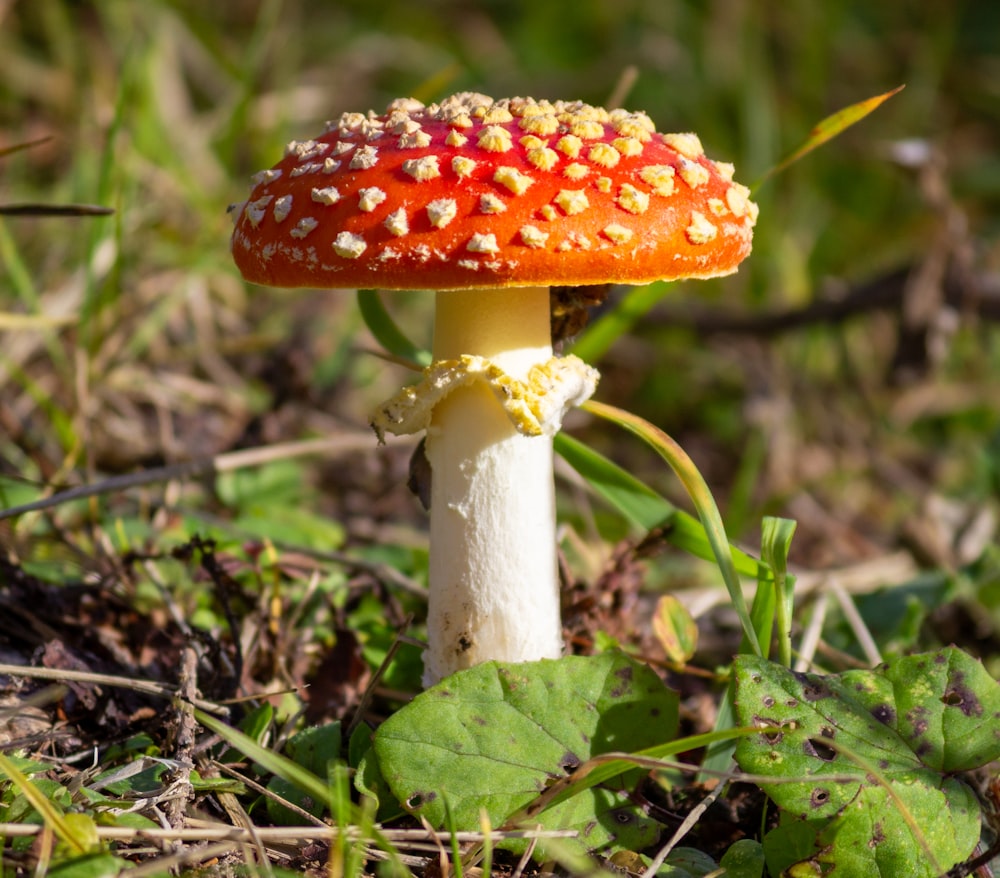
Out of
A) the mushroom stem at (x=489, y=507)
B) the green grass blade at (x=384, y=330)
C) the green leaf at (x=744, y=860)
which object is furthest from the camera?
the green grass blade at (x=384, y=330)

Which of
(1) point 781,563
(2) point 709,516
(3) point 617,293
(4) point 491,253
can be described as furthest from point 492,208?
(3) point 617,293

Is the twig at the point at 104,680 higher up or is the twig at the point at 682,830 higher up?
the twig at the point at 104,680

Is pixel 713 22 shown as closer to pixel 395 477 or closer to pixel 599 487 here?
pixel 395 477

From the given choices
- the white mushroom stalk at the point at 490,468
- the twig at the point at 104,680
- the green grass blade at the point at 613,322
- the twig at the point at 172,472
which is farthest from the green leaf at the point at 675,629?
the twig at the point at 172,472

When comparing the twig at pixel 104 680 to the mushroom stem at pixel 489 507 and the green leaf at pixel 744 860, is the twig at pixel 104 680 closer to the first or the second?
the mushroom stem at pixel 489 507

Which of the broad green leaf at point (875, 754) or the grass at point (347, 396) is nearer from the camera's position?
the broad green leaf at point (875, 754)

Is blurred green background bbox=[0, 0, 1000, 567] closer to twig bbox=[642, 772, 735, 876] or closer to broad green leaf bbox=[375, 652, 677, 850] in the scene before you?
broad green leaf bbox=[375, 652, 677, 850]

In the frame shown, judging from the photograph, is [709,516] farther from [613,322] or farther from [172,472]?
[172,472]

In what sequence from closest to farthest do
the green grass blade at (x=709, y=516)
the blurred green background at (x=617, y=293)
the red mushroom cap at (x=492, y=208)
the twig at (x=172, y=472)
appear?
the red mushroom cap at (x=492, y=208) → the green grass blade at (x=709, y=516) → the twig at (x=172, y=472) → the blurred green background at (x=617, y=293)
